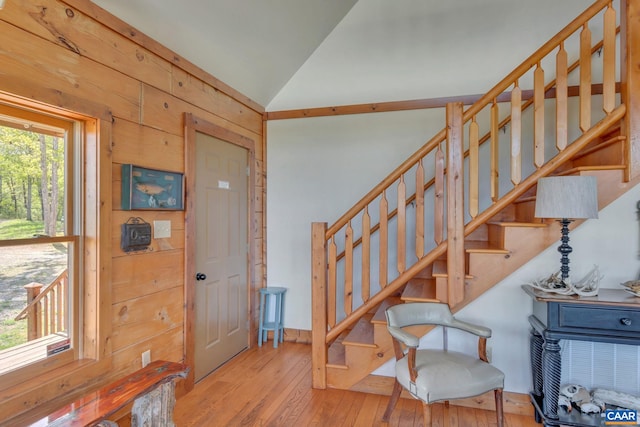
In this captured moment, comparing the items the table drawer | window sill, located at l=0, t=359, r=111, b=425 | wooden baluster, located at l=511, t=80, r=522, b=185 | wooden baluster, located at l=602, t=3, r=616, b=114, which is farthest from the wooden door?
wooden baluster, located at l=602, t=3, r=616, b=114

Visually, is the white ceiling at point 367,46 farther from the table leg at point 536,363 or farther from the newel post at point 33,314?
the table leg at point 536,363

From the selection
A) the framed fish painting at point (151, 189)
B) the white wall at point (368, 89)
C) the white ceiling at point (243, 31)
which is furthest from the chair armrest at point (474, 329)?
the white ceiling at point (243, 31)

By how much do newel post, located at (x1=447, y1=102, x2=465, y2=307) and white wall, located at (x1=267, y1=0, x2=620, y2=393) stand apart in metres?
1.09

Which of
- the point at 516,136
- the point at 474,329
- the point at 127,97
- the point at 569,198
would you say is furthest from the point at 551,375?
the point at 127,97

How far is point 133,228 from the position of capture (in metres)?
2.22

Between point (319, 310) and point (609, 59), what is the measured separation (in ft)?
8.60

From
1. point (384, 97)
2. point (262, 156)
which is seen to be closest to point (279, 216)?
point (262, 156)

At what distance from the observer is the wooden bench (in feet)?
4.69

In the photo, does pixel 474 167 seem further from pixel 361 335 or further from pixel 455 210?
pixel 361 335

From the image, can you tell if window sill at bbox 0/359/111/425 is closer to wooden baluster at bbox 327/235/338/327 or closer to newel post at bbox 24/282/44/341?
newel post at bbox 24/282/44/341

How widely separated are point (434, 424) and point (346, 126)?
110 inches

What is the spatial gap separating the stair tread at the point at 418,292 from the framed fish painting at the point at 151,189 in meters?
1.86

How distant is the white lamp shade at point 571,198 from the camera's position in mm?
1900

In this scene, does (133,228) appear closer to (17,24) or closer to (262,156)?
(17,24)
